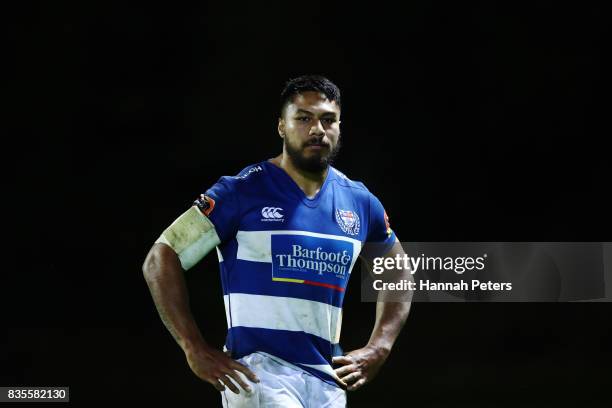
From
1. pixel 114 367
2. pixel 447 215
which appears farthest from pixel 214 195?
pixel 447 215

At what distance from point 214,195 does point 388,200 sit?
357 cm

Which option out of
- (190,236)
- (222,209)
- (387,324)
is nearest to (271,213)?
(222,209)

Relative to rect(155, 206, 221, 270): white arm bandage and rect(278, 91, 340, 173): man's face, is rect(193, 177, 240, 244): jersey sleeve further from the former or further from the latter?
rect(278, 91, 340, 173): man's face

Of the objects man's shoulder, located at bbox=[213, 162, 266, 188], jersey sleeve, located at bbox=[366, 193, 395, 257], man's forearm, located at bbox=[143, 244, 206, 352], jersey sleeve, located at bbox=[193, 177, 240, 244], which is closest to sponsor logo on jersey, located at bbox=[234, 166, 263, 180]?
man's shoulder, located at bbox=[213, 162, 266, 188]

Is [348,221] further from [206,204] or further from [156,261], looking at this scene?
[156,261]

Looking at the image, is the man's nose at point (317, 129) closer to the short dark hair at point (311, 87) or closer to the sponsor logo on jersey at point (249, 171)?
the short dark hair at point (311, 87)

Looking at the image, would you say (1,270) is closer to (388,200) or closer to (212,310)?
(212,310)

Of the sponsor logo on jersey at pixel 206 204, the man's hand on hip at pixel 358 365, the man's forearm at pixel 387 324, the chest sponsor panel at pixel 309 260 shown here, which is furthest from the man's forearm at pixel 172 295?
the man's forearm at pixel 387 324

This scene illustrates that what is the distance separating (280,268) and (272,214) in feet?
0.65

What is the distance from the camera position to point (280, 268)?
10.1ft

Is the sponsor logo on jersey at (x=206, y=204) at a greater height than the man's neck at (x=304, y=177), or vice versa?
the man's neck at (x=304, y=177)

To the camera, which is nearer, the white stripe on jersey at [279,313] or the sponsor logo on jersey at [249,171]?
the white stripe on jersey at [279,313]

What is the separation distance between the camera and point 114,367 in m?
6.00

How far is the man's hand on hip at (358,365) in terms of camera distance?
3.19 metres
